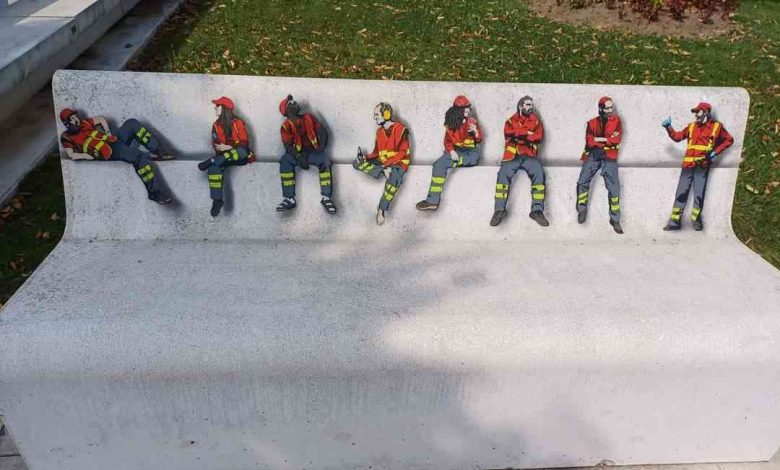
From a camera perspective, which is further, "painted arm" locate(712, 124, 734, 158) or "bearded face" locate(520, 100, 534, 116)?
"painted arm" locate(712, 124, 734, 158)

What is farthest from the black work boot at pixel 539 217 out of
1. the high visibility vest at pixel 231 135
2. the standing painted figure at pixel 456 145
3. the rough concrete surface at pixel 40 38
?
→ the rough concrete surface at pixel 40 38

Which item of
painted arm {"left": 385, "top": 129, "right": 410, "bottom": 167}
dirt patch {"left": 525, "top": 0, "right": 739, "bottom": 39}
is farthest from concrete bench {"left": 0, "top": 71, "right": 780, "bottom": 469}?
dirt patch {"left": 525, "top": 0, "right": 739, "bottom": 39}

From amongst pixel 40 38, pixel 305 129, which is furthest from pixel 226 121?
pixel 40 38

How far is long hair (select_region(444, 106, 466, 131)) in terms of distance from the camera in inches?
131

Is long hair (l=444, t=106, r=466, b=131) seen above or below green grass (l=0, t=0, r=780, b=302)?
above

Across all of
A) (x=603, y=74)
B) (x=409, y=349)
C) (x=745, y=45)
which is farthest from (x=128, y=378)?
(x=745, y=45)

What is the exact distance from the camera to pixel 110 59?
6.75m

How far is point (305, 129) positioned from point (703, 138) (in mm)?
1984

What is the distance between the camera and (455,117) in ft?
10.9

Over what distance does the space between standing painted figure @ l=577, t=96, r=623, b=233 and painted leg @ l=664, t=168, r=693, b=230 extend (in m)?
0.29

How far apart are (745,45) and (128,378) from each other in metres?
8.01

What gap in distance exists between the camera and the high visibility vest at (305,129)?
3254 mm

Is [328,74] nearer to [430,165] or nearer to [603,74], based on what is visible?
[603,74]

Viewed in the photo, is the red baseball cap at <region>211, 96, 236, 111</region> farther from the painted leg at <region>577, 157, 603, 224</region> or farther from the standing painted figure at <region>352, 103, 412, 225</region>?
the painted leg at <region>577, 157, 603, 224</region>
